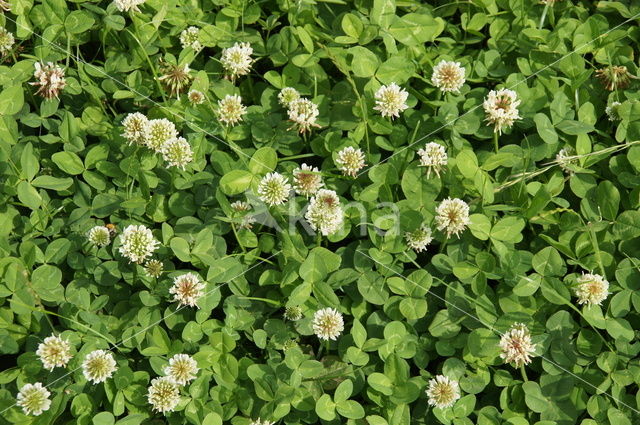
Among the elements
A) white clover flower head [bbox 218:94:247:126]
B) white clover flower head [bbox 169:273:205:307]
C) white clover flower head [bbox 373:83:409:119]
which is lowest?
white clover flower head [bbox 169:273:205:307]

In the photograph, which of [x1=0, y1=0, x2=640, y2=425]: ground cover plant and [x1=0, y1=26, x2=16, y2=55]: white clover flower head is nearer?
[x1=0, y1=0, x2=640, y2=425]: ground cover plant

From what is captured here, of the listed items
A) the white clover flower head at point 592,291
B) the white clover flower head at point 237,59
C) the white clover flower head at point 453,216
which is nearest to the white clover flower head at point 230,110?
the white clover flower head at point 237,59

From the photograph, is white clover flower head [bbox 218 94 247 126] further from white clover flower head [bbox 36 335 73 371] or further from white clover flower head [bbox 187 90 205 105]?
white clover flower head [bbox 36 335 73 371]

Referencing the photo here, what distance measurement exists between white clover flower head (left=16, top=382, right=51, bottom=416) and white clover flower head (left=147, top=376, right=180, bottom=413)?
0.33m

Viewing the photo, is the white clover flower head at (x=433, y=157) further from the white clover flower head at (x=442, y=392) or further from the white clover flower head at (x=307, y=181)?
the white clover flower head at (x=442, y=392)

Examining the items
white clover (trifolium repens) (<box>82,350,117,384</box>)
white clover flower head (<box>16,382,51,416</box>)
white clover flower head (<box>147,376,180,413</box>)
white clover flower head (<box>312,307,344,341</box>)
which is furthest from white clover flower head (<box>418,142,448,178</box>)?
white clover flower head (<box>16,382,51,416</box>)

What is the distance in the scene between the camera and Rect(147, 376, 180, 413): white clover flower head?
2352mm

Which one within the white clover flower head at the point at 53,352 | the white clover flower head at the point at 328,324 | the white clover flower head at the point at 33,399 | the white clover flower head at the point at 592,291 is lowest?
the white clover flower head at the point at 33,399

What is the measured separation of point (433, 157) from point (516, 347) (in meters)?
0.73

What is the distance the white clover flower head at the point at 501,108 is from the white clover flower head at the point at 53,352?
1721mm

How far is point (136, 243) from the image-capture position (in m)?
2.53

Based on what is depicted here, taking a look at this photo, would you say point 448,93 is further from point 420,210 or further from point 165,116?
point 165,116

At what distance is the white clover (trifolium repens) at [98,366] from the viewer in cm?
237

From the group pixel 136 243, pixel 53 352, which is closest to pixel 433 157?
pixel 136 243
